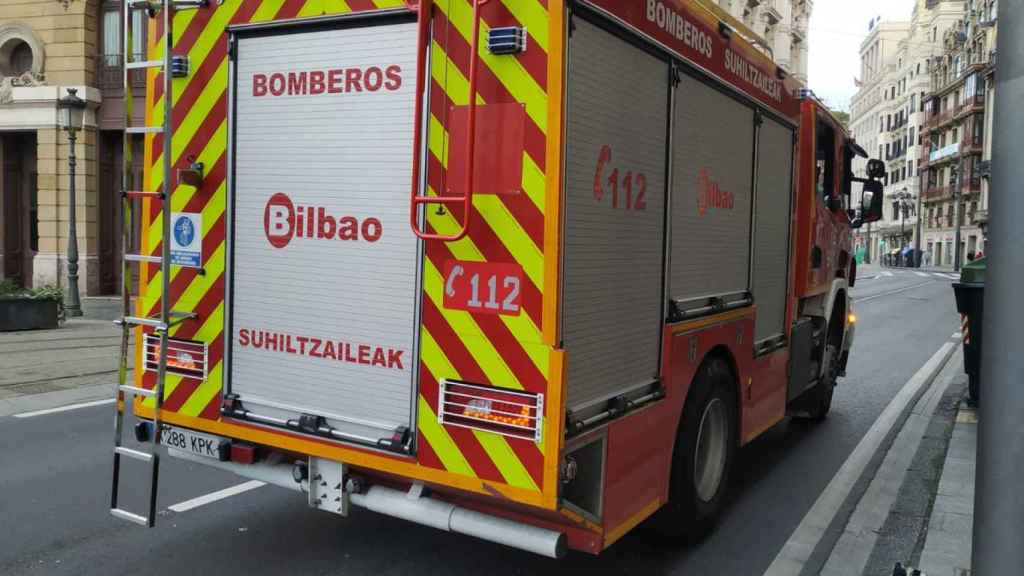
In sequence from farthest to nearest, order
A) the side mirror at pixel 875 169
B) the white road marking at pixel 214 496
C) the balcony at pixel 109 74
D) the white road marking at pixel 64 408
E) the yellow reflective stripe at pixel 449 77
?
the balcony at pixel 109 74, the white road marking at pixel 64 408, the side mirror at pixel 875 169, the white road marking at pixel 214 496, the yellow reflective stripe at pixel 449 77

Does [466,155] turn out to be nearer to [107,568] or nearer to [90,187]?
[107,568]

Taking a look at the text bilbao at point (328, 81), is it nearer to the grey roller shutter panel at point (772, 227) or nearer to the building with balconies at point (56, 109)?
the grey roller shutter panel at point (772, 227)

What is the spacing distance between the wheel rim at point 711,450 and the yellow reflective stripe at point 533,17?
8.14 feet

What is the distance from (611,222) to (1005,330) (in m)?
1.58

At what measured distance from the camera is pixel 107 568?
14.4 feet

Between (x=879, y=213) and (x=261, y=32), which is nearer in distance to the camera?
(x=261, y=32)

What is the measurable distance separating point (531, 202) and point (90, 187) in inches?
845

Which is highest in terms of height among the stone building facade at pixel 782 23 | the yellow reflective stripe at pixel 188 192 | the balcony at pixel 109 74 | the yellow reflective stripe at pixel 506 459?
the stone building facade at pixel 782 23

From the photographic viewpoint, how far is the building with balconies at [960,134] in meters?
68.7

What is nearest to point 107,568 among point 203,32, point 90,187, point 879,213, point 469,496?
point 469,496

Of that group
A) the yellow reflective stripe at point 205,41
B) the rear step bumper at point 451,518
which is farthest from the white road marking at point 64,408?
the rear step bumper at point 451,518

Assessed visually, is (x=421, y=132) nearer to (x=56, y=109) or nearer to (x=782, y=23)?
(x=56, y=109)

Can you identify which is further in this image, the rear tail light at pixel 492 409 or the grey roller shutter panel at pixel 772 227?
the grey roller shutter panel at pixel 772 227

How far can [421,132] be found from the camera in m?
3.55
